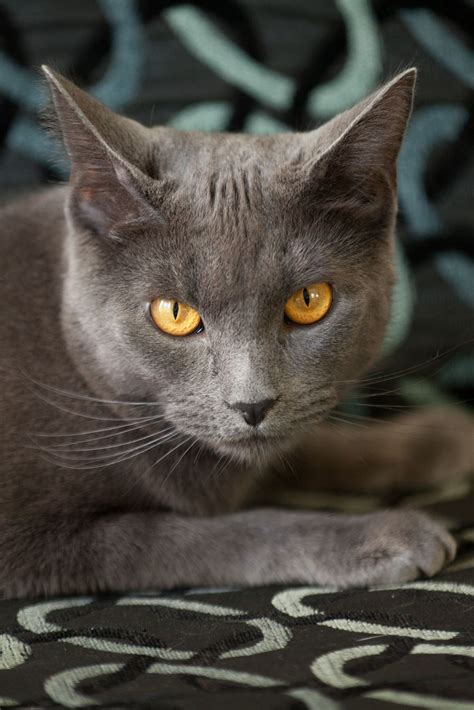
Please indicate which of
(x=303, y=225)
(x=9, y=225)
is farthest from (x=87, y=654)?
(x=9, y=225)

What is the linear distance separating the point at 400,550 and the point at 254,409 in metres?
0.26

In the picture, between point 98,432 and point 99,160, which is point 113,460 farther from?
point 99,160

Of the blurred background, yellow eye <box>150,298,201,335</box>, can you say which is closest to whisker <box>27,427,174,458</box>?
yellow eye <box>150,298,201,335</box>

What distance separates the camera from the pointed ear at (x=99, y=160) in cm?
98

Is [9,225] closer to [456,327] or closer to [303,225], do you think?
[303,225]

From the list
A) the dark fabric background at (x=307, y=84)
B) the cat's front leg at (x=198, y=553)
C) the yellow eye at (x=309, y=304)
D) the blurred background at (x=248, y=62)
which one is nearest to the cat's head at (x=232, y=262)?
the yellow eye at (x=309, y=304)

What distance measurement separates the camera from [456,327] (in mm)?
1683

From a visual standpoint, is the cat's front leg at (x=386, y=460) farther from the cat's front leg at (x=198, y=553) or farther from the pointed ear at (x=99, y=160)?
the pointed ear at (x=99, y=160)

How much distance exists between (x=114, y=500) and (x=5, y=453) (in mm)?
146

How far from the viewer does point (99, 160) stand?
3.36 feet

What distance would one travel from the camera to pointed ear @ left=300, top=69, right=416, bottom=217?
1.00 meters

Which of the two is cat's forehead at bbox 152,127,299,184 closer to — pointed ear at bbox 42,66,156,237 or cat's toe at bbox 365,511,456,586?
pointed ear at bbox 42,66,156,237

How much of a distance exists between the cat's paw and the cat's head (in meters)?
0.17

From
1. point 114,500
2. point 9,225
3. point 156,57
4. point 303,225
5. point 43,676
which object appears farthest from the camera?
point 156,57
